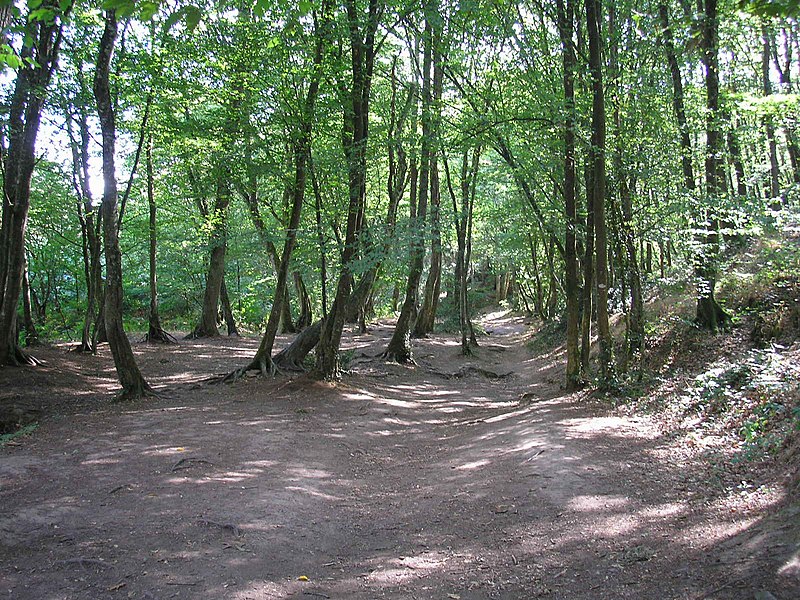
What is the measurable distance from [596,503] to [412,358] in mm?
12078

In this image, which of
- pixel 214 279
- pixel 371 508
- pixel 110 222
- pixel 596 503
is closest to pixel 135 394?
pixel 110 222

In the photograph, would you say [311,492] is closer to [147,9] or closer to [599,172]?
[147,9]

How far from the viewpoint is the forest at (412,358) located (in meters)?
4.74

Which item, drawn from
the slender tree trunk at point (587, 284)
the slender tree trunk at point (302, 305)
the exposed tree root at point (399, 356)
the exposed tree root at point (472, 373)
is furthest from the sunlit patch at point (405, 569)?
the slender tree trunk at point (302, 305)

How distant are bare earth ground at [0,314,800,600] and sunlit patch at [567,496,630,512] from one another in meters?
0.03

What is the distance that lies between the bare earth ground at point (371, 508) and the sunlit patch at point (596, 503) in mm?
25

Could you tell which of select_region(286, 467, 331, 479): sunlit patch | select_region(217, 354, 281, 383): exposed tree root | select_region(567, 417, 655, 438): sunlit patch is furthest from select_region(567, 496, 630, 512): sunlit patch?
select_region(217, 354, 281, 383): exposed tree root

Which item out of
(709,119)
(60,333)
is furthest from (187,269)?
(709,119)

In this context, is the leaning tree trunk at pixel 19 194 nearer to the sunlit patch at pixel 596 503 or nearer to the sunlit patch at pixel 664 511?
the sunlit patch at pixel 596 503

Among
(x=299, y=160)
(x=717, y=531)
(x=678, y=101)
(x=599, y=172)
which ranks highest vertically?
(x=678, y=101)

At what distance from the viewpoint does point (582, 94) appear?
37.3 ft

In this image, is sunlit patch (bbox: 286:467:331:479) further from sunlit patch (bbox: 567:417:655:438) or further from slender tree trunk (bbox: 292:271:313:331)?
slender tree trunk (bbox: 292:271:313:331)

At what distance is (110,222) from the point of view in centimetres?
1061

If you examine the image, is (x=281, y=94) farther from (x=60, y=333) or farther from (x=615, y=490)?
(x=60, y=333)
